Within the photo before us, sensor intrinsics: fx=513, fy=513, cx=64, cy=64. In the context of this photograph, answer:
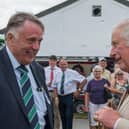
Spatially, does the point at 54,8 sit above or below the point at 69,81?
below

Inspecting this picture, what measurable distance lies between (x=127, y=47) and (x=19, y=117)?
3.17ft

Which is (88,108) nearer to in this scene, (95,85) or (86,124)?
(95,85)

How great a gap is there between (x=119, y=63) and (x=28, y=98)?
2.90 ft

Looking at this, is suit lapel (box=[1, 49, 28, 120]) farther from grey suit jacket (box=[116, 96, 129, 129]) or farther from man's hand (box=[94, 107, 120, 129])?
grey suit jacket (box=[116, 96, 129, 129])

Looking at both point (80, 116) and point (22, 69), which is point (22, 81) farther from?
point (80, 116)

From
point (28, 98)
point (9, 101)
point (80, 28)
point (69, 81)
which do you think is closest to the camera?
point (9, 101)

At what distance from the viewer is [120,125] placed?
3.32m

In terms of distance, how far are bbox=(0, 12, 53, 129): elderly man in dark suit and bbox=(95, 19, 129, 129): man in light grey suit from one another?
0.66 m

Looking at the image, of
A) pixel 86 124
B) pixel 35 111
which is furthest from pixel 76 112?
pixel 35 111

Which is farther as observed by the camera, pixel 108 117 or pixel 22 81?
pixel 22 81

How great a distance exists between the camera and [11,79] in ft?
12.7

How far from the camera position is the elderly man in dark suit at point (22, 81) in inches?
147

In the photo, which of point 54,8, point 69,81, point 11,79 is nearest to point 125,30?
point 11,79

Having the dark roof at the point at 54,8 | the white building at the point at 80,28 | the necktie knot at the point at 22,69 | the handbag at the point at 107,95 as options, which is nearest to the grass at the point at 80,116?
the handbag at the point at 107,95
